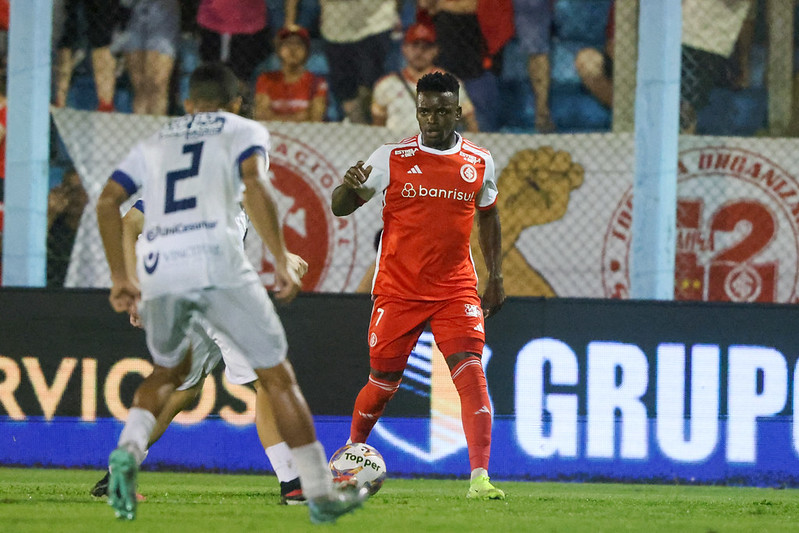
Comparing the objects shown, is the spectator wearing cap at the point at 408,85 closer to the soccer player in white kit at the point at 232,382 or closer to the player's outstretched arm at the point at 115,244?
the soccer player in white kit at the point at 232,382

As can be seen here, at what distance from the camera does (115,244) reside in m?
4.08

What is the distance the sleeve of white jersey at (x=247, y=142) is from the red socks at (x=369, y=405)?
1.93 meters

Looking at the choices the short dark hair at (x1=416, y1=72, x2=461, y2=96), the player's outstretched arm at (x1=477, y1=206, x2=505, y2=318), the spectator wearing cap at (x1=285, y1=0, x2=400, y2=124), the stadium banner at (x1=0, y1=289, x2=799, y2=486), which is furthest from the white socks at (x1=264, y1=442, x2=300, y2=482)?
the spectator wearing cap at (x1=285, y1=0, x2=400, y2=124)

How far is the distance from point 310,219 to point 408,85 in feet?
4.80

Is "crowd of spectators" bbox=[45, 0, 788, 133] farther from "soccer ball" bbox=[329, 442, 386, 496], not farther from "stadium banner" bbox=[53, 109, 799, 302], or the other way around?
"soccer ball" bbox=[329, 442, 386, 496]

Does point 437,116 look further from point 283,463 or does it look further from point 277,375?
point 277,375

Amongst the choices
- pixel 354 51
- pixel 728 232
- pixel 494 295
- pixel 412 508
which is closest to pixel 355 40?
pixel 354 51

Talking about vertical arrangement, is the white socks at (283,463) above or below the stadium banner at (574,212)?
below

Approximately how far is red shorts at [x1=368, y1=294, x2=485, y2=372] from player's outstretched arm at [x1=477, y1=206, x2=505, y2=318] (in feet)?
0.70

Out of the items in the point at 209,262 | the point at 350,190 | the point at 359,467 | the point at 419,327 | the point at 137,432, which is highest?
the point at 350,190

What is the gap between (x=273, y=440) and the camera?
17.0 ft

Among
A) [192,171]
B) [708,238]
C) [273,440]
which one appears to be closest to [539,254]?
[708,238]

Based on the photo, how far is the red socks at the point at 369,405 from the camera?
224 inches

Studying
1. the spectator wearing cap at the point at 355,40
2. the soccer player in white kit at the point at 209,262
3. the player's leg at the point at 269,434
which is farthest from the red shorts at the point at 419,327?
the spectator wearing cap at the point at 355,40
